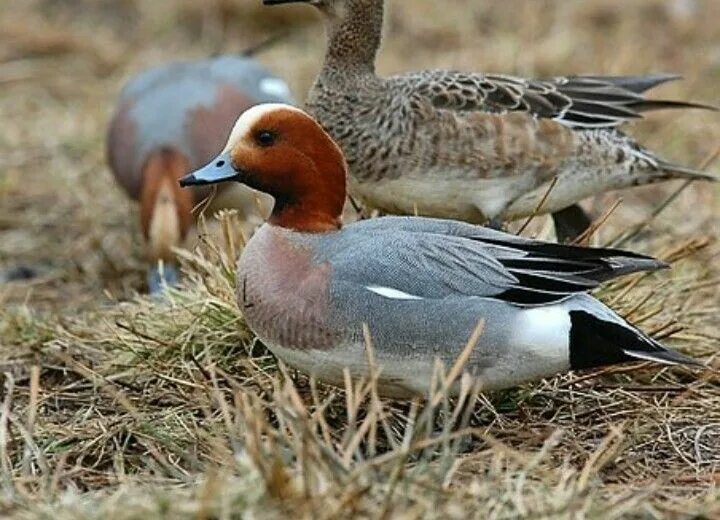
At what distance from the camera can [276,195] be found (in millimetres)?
3400

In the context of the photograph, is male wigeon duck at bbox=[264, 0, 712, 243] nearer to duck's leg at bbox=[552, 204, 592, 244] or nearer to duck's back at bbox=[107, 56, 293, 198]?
duck's leg at bbox=[552, 204, 592, 244]

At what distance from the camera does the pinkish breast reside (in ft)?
10.4

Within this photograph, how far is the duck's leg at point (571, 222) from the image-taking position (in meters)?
4.73

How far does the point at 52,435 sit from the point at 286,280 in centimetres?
71

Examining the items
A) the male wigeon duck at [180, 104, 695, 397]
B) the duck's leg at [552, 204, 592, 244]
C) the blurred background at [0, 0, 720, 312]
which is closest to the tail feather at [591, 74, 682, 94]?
the duck's leg at [552, 204, 592, 244]

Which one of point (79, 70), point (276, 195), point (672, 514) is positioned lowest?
point (79, 70)

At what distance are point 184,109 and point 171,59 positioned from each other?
192cm

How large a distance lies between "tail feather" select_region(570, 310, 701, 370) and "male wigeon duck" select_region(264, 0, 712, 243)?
3.41ft

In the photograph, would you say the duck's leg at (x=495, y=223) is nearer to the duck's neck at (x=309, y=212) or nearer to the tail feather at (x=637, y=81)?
the tail feather at (x=637, y=81)

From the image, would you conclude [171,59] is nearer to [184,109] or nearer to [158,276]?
[184,109]

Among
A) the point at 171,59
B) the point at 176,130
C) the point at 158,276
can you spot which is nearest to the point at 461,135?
the point at 158,276

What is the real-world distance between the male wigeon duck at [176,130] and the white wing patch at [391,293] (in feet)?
7.70

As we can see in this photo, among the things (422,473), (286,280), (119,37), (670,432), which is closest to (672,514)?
(422,473)

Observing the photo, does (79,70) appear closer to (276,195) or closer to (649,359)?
(276,195)
